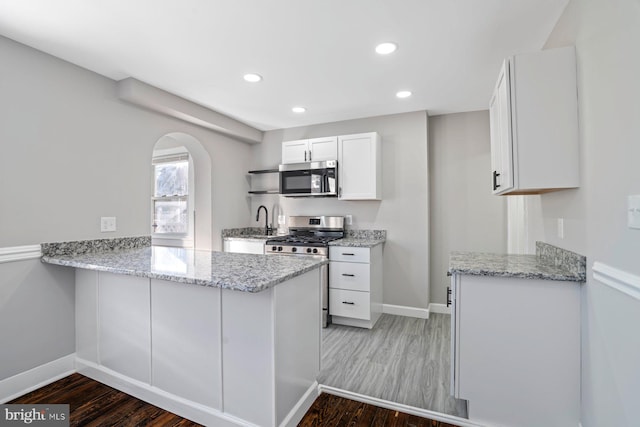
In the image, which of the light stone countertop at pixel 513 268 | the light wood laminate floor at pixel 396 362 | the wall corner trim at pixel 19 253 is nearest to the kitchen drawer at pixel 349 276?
the light wood laminate floor at pixel 396 362

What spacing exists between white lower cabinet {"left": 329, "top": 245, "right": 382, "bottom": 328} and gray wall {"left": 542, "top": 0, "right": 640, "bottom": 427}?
1817 millimetres

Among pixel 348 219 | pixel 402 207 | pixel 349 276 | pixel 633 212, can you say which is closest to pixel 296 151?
pixel 348 219

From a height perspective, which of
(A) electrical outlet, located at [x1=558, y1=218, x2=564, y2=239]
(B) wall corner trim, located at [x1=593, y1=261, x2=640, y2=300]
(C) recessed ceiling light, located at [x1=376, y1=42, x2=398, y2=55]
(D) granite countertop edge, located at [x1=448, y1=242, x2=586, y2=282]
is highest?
(C) recessed ceiling light, located at [x1=376, y1=42, x2=398, y2=55]

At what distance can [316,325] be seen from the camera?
1.94 metres

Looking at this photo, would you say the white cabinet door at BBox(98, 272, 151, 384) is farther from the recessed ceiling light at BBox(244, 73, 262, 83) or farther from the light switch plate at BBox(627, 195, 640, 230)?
the light switch plate at BBox(627, 195, 640, 230)

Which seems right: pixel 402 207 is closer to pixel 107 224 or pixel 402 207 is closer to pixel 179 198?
pixel 107 224

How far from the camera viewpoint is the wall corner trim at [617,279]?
1025 mm

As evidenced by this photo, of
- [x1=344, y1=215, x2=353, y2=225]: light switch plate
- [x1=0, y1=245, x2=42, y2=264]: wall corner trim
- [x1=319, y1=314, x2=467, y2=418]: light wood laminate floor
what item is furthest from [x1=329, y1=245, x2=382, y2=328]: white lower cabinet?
[x1=0, y1=245, x2=42, y2=264]: wall corner trim

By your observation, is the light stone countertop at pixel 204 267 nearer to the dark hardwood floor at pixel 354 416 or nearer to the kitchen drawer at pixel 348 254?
the dark hardwood floor at pixel 354 416

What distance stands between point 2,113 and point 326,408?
112 inches

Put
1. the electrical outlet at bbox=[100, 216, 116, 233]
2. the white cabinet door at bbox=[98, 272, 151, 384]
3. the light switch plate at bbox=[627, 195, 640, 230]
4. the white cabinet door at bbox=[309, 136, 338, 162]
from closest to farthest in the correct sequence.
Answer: the light switch plate at bbox=[627, 195, 640, 230] → the white cabinet door at bbox=[98, 272, 151, 384] → the electrical outlet at bbox=[100, 216, 116, 233] → the white cabinet door at bbox=[309, 136, 338, 162]

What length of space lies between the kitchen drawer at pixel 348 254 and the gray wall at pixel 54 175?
1.89 m

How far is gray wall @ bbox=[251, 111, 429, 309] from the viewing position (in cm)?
346

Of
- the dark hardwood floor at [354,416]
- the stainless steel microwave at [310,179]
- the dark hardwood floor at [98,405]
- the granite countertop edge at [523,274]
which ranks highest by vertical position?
the stainless steel microwave at [310,179]
